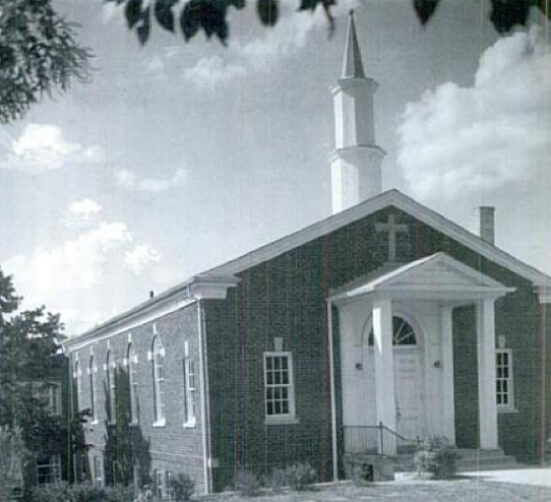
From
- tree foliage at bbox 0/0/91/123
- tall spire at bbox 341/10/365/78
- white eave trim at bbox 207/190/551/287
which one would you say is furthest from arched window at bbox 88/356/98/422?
tree foliage at bbox 0/0/91/123

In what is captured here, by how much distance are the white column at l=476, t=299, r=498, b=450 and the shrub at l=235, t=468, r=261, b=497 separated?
3863 mm

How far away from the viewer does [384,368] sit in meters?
12.5

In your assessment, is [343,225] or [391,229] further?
[391,229]

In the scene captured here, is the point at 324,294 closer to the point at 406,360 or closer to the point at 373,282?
the point at 373,282

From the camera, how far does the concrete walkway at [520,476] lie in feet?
34.3

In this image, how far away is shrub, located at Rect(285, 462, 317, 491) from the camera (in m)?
10.6

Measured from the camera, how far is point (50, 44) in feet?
17.5

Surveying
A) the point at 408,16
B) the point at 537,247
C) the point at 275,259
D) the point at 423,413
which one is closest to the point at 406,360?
the point at 423,413

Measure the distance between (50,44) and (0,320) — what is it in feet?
11.1

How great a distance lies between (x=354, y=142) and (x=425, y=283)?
2.42 metres

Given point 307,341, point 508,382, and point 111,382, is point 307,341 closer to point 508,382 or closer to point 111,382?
point 508,382

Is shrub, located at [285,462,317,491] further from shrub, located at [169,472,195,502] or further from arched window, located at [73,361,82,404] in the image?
arched window, located at [73,361,82,404]

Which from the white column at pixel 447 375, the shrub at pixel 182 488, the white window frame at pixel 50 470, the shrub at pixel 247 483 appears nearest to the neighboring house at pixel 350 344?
the white column at pixel 447 375

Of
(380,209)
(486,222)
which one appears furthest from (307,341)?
(486,222)
